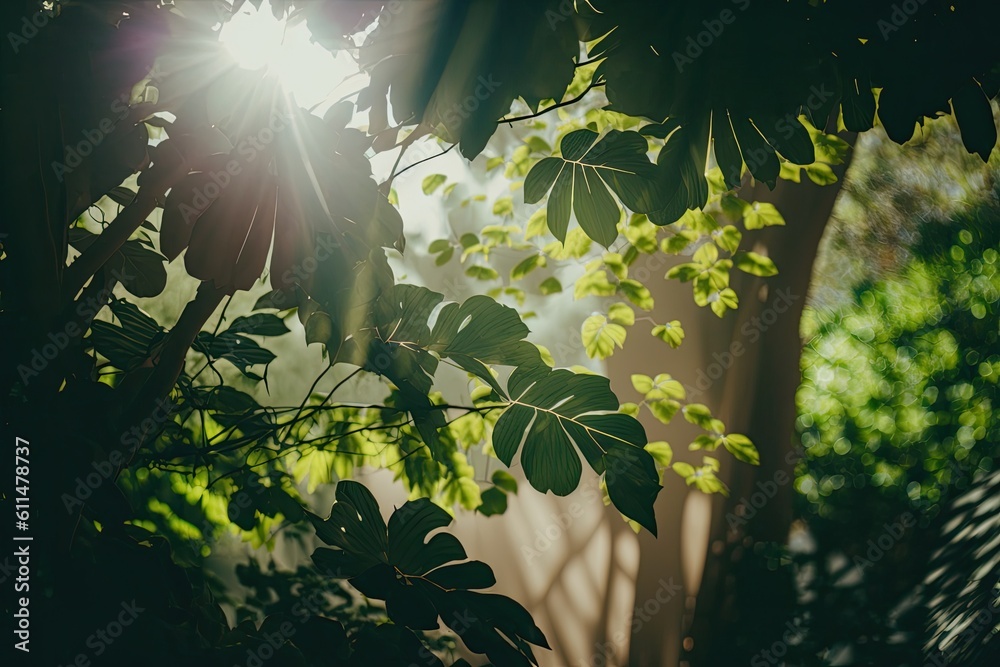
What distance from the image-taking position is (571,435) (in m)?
0.62

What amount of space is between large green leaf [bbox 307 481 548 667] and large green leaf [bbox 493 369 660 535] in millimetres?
105

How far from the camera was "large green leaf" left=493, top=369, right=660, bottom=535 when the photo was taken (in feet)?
1.89

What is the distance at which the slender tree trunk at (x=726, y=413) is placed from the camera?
7.07 ft

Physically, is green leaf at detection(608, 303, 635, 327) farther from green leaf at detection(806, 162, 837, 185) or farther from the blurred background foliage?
the blurred background foliage

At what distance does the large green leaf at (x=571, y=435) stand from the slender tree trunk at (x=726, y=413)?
175 cm

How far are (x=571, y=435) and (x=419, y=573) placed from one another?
20 cm

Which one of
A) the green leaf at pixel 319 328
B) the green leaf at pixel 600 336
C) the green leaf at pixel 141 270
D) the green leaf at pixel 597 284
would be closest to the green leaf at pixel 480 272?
the green leaf at pixel 597 284

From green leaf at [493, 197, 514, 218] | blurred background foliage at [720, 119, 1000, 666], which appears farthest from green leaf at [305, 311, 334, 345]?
blurred background foliage at [720, 119, 1000, 666]

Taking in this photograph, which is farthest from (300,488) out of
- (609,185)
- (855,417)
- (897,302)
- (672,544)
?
(897,302)

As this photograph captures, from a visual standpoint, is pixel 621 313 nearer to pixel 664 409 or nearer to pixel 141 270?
pixel 664 409

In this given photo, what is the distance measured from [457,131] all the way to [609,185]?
0.16 meters

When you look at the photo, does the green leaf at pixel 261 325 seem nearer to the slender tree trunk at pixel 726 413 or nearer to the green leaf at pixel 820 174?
the green leaf at pixel 820 174

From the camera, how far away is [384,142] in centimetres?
77

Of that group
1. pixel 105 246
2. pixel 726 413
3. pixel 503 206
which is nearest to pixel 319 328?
pixel 105 246
